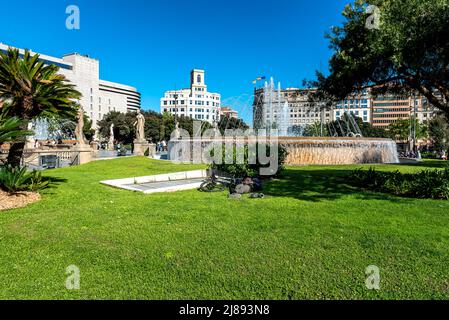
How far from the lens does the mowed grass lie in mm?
3506

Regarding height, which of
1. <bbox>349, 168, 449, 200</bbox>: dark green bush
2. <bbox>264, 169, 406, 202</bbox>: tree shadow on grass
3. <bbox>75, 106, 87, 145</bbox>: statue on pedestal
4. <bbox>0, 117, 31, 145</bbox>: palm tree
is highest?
<bbox>75, 106, 87, 145</bbox>: statue on pedestal

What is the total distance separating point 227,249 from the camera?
15.5ft

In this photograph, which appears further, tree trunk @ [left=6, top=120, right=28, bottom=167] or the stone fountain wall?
the stone fountain wall

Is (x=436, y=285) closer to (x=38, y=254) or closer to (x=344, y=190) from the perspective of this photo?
(x=38, y=254)

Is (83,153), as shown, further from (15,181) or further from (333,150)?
(333,150)

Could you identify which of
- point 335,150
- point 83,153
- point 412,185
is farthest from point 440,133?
point 83,153

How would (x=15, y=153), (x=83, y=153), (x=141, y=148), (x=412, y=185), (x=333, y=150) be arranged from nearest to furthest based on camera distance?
(x=412, y=185) → (x=15, y=153) → (x=333, y=150) → (x=83, y=153) → (x=141, y=148)

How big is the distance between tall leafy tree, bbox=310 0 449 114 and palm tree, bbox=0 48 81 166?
9.62m

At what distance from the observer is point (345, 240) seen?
508cm

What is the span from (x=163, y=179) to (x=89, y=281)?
1049cm

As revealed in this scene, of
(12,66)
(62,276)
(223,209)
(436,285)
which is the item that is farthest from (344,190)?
(12,66)

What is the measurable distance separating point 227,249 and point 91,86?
5010 inches

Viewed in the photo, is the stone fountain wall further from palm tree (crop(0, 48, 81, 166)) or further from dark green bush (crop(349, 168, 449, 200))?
palm tree (crop(0, 48, 81, 166))

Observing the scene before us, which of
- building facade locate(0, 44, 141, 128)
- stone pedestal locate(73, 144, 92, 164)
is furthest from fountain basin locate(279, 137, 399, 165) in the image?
building facade locate(0, 44, 141, 128)
